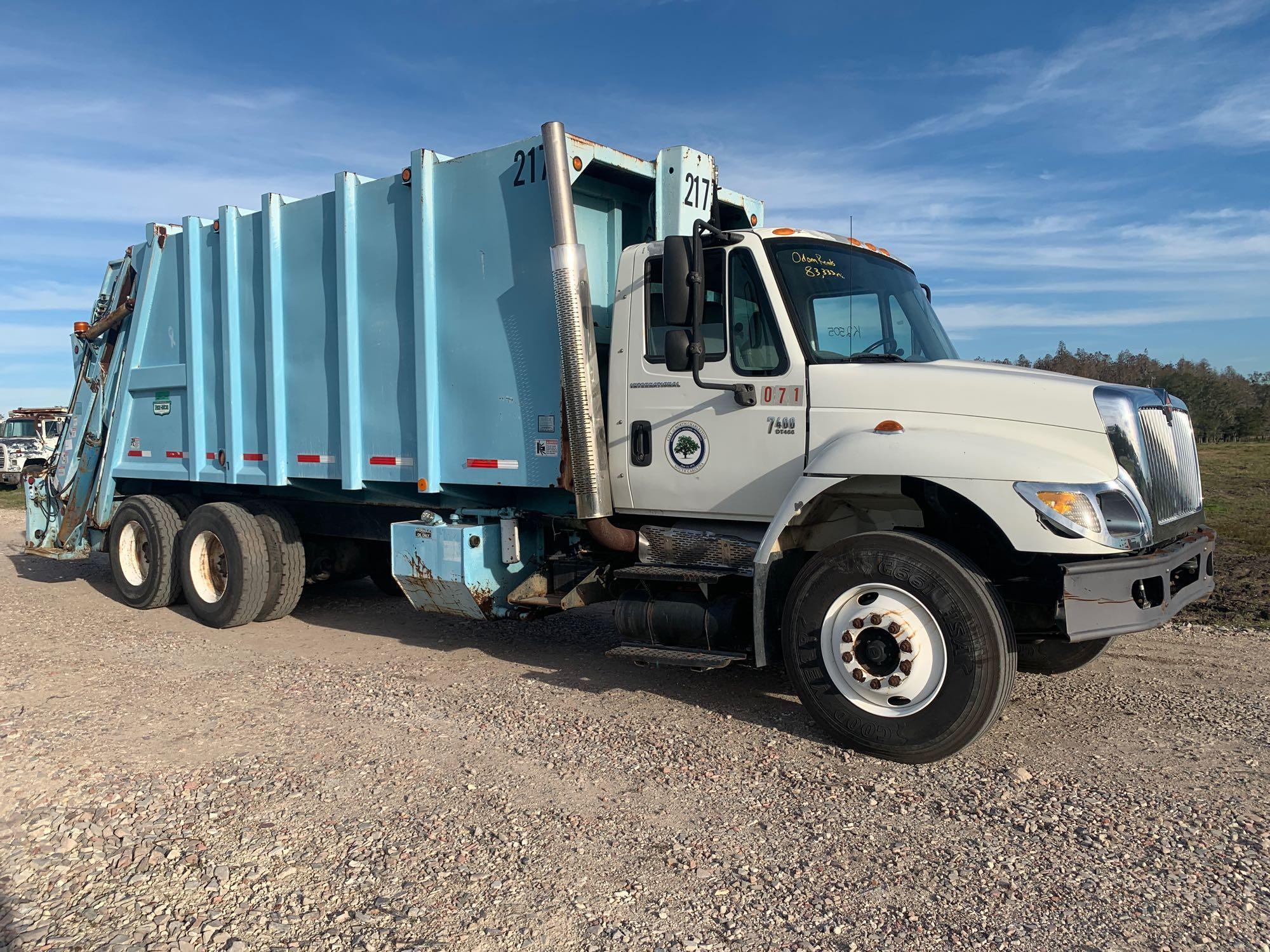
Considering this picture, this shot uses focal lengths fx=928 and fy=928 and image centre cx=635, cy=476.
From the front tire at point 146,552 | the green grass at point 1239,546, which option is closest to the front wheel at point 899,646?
the green grass at point 1239,546

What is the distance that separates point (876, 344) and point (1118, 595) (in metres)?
1.90

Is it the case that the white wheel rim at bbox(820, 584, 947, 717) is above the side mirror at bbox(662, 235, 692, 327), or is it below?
below

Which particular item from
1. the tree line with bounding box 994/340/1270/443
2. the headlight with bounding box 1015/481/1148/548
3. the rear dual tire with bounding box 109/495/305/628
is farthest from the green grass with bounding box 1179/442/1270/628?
the tree line with bounding box 994/340/1270/443

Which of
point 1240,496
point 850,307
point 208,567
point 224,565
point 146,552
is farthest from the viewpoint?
point 1240,496

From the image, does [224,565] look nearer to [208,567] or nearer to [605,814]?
[208,567]

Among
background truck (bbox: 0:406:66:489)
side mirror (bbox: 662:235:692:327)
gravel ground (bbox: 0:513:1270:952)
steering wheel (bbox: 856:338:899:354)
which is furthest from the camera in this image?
background truck (bbox: 0:406:66:489)

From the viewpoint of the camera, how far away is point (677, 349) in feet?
16.9

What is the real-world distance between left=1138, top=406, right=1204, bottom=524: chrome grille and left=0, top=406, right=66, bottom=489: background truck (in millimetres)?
27725

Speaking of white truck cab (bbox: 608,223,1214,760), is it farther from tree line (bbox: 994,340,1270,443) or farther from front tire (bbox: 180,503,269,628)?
tree line (bbox: 994,340,1270,443)

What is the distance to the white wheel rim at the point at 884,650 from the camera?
456cm

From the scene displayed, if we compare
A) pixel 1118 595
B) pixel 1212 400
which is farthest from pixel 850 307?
pixel 1212 400

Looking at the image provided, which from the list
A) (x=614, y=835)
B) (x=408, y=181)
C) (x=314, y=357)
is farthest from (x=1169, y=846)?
(x=314, y=357)

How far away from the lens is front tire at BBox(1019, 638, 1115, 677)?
5.68m

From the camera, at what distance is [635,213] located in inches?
258
